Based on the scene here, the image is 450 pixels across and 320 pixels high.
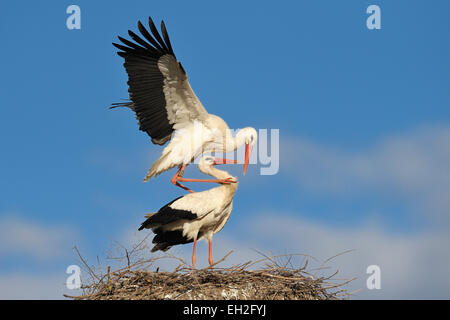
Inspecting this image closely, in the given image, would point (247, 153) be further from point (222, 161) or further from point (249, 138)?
point (222, 161)

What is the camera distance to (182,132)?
8516 mm

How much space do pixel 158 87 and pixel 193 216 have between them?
6.94 feet

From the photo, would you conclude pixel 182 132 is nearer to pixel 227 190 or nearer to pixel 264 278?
pixel 227 190

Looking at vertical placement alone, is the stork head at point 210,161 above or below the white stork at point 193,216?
above

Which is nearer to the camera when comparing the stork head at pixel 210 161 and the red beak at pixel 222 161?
the stork head at pixel 210 161

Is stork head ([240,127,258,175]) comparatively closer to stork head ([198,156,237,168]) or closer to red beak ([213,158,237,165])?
red beak ([213,158,237,165])

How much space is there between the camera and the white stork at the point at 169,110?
8.09 metres

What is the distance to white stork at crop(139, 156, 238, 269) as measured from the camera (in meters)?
7.20

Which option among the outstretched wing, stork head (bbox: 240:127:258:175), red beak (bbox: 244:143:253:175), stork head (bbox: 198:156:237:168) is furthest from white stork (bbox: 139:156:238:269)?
the outstretched wing

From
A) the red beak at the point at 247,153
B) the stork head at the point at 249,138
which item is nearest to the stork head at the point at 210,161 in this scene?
the red beak at the point at 247,153

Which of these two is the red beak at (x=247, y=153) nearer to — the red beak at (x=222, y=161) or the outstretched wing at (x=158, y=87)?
the red beak at (x=222, y=161)

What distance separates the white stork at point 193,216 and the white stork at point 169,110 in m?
0.75
